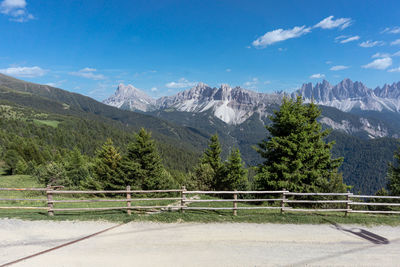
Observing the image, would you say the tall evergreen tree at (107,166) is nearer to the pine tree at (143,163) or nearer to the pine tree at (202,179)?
the pine tree at (143,163)

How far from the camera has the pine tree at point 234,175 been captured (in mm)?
30250

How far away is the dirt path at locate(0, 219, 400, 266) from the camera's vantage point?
810cm

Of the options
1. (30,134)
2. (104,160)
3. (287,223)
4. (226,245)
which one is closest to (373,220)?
(287,223)

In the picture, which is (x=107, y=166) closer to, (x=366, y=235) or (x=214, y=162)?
(x=214, y=162)

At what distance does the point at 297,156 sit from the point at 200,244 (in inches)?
518

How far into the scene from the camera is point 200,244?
9336mm

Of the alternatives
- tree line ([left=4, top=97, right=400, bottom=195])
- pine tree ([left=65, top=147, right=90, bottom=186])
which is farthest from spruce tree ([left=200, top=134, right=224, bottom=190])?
pine tree ([left=65, top=147, right=90, bottom=186])

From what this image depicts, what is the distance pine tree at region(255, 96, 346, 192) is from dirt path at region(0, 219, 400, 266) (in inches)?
277

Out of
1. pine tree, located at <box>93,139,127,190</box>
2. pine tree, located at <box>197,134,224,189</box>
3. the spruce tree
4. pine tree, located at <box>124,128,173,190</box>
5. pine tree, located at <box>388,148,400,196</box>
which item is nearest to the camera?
pine tree, located at <box>388,148,400,196</box>

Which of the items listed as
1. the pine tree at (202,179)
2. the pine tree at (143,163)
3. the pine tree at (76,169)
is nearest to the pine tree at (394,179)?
the pine tree at (202,179)

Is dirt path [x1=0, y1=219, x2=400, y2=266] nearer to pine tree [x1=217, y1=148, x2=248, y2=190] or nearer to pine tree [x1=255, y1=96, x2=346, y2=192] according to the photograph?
pine tree [x1=255, y1=96, x2=346, y2=192]

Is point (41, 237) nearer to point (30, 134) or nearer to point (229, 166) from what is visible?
point (229, 166)

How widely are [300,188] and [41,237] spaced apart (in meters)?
18.7

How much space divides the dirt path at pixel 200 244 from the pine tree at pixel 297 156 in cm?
702
